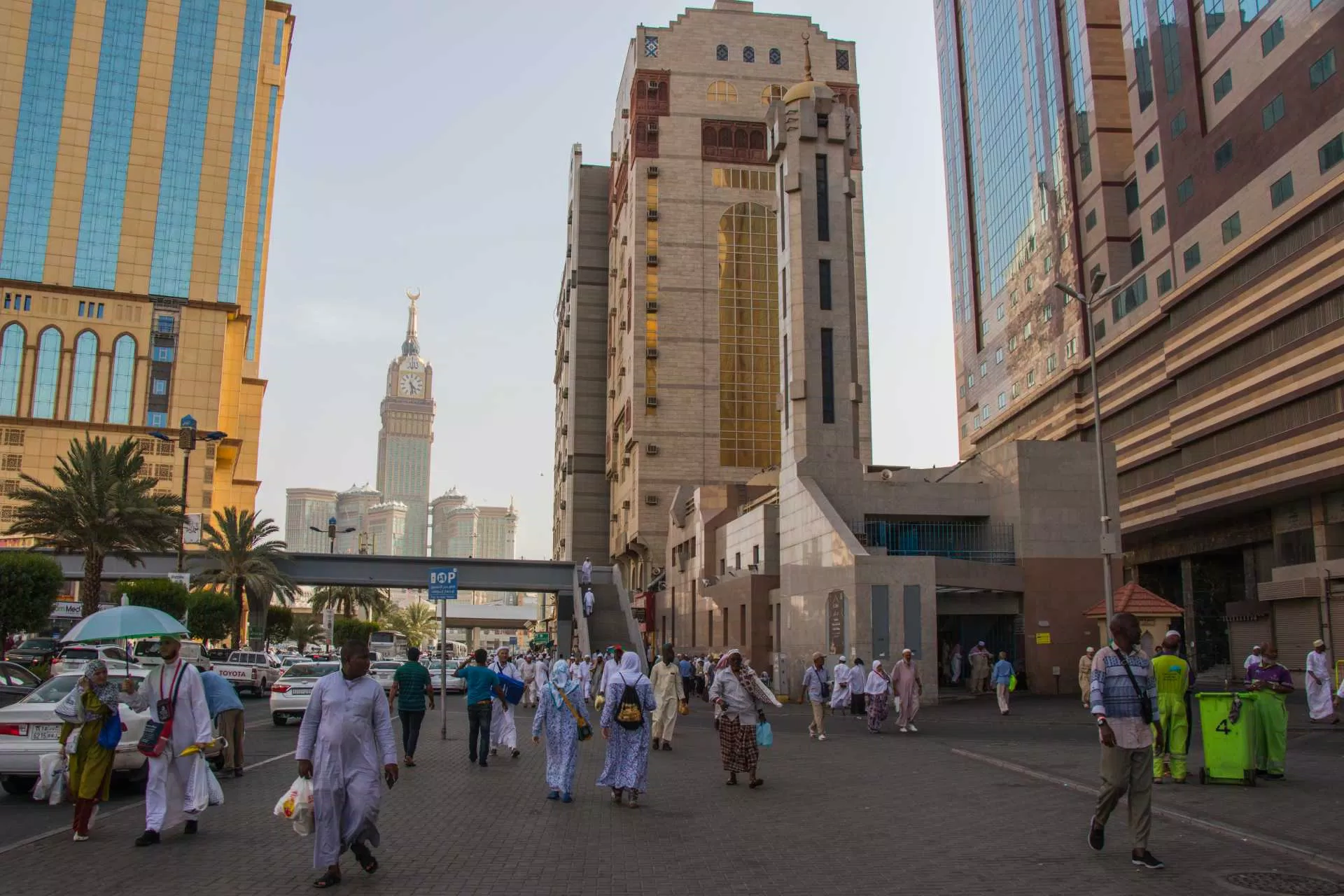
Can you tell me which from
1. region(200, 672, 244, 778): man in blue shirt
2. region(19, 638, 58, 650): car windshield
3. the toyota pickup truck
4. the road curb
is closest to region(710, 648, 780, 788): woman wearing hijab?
the road curb

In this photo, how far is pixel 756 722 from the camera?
13289 mm

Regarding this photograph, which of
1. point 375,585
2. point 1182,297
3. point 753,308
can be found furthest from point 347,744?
point 753,308

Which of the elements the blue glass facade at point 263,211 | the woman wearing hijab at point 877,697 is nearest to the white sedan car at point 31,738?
the woman wearing hijab at point 877,697

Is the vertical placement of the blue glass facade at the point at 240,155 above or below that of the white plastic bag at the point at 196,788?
above

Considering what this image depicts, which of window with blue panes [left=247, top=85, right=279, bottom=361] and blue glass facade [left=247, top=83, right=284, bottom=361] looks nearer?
window with blue panes [left=247, top=85, right=279, bottom=361]

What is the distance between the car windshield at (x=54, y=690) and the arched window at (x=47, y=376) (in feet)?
311

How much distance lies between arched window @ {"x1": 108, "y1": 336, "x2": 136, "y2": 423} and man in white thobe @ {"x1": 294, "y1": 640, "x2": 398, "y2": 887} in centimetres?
10041

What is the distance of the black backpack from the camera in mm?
11641

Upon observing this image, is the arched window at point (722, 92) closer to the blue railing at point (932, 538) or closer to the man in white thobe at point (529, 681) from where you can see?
the blue railing at point (932, 538)

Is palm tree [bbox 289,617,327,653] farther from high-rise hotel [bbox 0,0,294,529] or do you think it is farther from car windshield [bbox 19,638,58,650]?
car windshield [bbox 19,638,58,650]

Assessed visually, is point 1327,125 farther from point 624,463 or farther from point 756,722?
point 624,463

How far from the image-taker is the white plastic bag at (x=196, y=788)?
9695mm

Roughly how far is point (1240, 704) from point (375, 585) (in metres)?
51.4

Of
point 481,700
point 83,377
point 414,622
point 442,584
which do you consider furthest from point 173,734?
point 414,622
